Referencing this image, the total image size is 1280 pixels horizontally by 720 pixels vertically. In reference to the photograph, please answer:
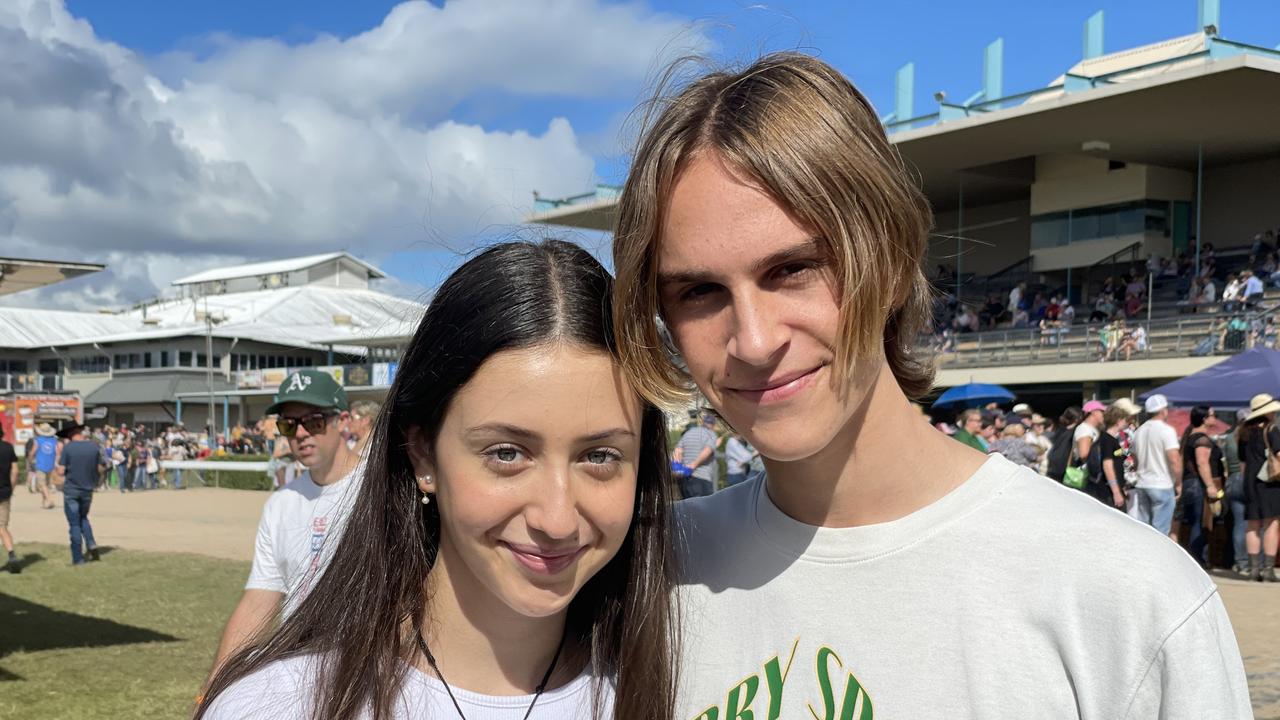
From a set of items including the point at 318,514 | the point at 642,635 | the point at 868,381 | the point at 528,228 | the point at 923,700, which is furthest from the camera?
the point at 318,514

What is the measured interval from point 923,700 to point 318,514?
420 centimetres

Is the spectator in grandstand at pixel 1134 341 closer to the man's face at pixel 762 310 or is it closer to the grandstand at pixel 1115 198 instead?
the grandstand at pixel 1115 198

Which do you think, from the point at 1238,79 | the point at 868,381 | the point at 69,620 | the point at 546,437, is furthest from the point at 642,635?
the point at 1238,79

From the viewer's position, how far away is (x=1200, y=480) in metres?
12.7

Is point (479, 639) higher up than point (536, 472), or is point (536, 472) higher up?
point (536, 472)

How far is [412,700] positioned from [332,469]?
4169 mm

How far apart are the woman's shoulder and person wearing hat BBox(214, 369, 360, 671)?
7.46 ft

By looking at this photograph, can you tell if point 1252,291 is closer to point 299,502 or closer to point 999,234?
point 999,234

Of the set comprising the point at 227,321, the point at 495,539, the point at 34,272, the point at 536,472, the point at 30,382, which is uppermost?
the point at 227,321

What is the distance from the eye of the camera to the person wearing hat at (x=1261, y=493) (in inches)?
449

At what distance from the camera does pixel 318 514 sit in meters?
5.44

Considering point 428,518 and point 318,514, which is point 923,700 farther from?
point 318,514

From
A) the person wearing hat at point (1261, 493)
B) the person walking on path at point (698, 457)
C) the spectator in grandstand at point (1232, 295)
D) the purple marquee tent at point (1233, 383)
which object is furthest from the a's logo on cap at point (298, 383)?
the spectator in grandstand at point (1232, 295)

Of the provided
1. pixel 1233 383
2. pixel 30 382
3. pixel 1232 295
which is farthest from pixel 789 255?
pixel 30 382
